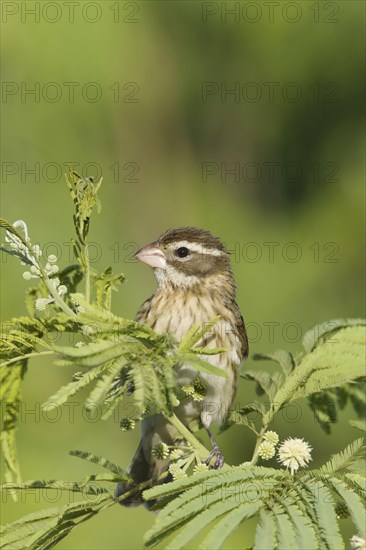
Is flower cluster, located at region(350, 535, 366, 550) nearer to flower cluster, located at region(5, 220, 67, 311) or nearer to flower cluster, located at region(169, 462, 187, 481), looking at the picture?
flower cluster, located at region(169, 462, 187, 481)

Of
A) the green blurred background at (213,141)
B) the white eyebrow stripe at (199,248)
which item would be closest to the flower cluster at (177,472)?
the green blurred background at (213,141)

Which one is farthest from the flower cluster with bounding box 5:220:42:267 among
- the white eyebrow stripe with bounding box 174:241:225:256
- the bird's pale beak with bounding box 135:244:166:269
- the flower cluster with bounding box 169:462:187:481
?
the white eyebrow stripe with bounding box 174:241:225:256

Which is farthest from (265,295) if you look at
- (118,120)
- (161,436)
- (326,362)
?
(326,362)

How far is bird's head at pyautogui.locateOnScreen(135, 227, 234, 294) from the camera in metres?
3.35

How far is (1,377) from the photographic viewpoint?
2.14 m

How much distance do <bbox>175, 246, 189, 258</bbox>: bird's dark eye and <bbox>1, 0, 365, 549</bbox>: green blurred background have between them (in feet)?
0.74

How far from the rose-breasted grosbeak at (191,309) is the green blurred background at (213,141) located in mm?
151

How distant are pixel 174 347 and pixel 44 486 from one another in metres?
0.48

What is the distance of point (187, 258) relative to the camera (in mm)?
3445

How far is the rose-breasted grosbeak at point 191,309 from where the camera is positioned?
3.04 meters

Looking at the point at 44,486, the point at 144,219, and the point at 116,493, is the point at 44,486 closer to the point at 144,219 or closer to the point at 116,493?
the point at 116,493

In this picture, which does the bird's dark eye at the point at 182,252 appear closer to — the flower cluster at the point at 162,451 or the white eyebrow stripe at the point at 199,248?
the white eyebrow stripe at the point at 199,248

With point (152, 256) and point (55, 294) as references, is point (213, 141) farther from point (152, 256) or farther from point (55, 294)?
point (55, 294)

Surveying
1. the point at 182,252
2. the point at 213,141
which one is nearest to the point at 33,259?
the point at 182,252
